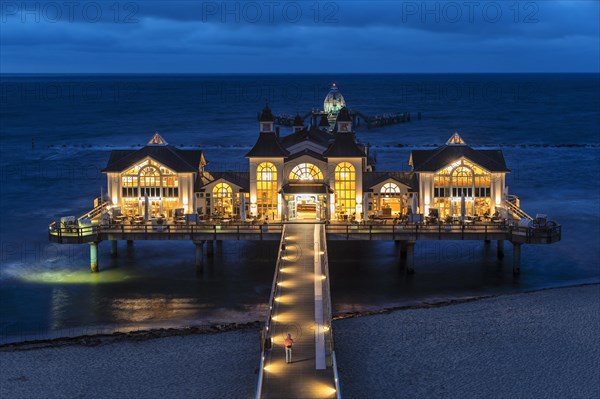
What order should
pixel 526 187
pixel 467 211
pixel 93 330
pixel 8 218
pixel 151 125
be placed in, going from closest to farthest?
pixel 93 330 < pixel 467 211 < pixel 8 218 < pixel 526 187 < pixel 151 125

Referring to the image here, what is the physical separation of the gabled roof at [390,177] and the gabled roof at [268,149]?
467 cm

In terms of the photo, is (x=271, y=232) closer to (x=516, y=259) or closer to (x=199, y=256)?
(x=199, y=256)

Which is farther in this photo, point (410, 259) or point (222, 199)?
point (222, 199)

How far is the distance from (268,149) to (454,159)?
1002 centimetres

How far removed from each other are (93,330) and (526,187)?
4464 centimetres

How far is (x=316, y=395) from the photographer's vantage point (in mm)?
22734

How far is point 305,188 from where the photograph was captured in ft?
147

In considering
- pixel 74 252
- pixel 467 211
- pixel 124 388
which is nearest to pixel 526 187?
pixel 467 211

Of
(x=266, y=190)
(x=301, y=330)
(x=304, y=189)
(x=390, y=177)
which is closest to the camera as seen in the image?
(x=301, y=330)

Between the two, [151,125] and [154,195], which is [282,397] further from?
[151,125]

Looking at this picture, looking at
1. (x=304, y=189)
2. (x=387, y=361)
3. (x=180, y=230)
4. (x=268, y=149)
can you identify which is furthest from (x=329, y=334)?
(x=268, y=149)

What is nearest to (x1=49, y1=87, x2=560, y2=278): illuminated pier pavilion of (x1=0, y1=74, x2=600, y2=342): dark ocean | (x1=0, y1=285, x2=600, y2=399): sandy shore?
(x1=0, y1=74, x2=600, y2=342): dark ocean

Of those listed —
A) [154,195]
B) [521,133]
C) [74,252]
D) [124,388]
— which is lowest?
[124,388]

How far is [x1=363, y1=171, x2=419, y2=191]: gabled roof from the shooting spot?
45.3 m
